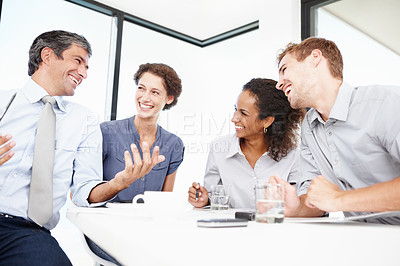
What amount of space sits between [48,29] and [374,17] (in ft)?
9.54

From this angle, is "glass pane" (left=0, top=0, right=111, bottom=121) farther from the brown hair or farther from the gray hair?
the brown hair

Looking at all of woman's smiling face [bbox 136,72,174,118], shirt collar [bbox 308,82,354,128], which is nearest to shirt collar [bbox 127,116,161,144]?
woman's smiling face [bbox 136,72,174,118]

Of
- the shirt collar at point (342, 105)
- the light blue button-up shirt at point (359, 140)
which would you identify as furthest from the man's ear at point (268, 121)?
the shirt collar at point (342, 105)

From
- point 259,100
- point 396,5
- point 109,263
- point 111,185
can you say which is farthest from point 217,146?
point 396,5

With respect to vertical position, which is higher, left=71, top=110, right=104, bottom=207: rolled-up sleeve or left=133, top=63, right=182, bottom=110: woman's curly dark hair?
left=133, top=63, right=182, bottom=110: woman's curly dark hair

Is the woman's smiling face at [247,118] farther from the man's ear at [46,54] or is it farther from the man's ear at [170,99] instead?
the man's ear at [46,54]

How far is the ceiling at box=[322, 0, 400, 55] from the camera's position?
8.64ft

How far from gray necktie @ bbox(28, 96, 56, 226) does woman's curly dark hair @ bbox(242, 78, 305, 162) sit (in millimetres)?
1204

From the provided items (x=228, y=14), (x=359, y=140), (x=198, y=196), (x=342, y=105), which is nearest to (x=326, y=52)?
(x=342, y=105)

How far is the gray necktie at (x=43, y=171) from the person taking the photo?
1220mm

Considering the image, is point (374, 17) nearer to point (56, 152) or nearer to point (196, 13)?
point (196, 13)

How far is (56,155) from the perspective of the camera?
54.9 inches

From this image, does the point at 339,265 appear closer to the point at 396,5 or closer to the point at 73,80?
the point at 73,80

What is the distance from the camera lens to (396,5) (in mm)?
2639
